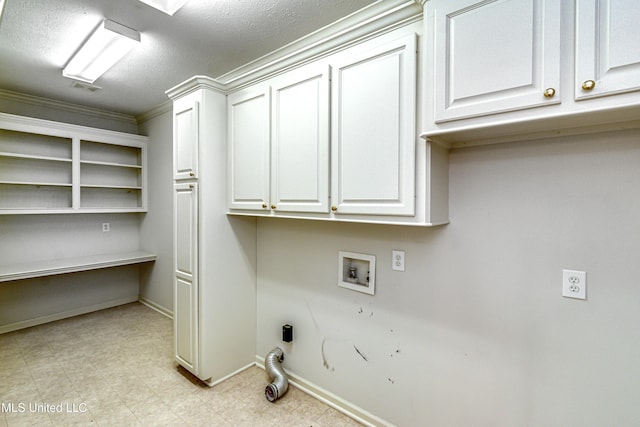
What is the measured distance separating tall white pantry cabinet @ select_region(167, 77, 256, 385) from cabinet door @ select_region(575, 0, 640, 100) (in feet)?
6.96

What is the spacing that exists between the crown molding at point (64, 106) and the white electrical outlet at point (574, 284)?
190 inches

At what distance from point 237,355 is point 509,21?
2.76 m

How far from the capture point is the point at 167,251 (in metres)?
3.61

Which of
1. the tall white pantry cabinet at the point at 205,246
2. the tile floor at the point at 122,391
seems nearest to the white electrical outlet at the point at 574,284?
the tile floor at the point at 122,391

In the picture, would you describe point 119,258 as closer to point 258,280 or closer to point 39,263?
point 39,263

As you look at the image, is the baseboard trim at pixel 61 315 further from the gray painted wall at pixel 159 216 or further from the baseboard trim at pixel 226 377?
the baseboard trim at pixel 226 377

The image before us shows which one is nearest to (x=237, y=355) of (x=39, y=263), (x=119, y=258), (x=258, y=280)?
(x=258, y=280)

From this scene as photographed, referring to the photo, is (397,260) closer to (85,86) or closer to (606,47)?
(606,47)

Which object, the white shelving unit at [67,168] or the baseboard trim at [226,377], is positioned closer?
the baseboard trim at [226,377]

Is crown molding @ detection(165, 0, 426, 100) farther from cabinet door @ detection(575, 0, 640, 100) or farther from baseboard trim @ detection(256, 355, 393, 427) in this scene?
baseboard trim @ detection(256, 355, 393, 427)

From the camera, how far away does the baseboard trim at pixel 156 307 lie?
11.8 feet

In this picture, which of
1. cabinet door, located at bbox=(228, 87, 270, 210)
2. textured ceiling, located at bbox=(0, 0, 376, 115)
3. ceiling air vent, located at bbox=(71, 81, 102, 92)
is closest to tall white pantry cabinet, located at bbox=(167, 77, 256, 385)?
cabinet door, located at bbox=(228, 87, 270, 210)

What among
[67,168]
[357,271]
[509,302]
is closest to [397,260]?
[357,271]

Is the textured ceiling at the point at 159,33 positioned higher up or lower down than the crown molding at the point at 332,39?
higher up
